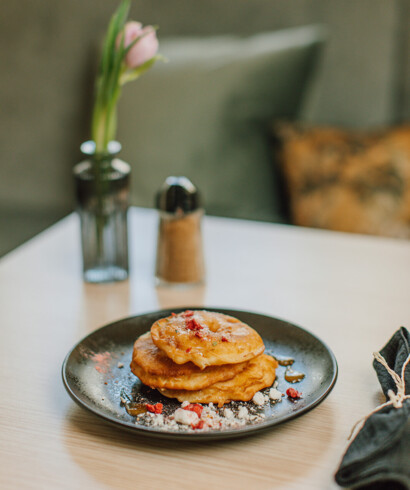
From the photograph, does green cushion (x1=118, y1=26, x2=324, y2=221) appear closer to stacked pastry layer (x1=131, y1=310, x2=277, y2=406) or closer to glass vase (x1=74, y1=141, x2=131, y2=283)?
glass vase (x1=74, y1=141, x2=131, y2=283)

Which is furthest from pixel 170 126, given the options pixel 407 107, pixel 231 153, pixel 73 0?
pixel 407 107

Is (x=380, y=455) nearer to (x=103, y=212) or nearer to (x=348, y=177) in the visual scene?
(x=103, y=212)

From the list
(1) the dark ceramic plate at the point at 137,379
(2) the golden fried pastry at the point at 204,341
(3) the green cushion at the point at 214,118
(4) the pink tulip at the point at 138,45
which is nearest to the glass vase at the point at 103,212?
(4) the pink tulip at the point at 138,45

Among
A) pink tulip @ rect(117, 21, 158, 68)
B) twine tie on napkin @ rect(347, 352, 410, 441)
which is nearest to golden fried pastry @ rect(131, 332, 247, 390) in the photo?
twine tie on napkin @ rect(347, 352, 410, 441)

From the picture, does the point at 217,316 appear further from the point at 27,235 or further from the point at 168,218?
the point at 27,235

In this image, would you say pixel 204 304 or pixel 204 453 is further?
pixel 204 304

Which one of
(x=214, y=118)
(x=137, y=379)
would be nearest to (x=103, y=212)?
(x=137, y=379)
